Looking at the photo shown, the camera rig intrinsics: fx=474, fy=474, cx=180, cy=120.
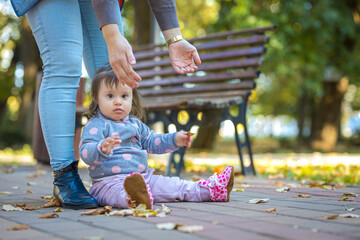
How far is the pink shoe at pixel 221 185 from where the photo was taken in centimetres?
287

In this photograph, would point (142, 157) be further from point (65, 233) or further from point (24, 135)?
point (24, 135)

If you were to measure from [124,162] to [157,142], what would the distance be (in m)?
0.29

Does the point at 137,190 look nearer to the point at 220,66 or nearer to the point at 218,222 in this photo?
the point at 218,222

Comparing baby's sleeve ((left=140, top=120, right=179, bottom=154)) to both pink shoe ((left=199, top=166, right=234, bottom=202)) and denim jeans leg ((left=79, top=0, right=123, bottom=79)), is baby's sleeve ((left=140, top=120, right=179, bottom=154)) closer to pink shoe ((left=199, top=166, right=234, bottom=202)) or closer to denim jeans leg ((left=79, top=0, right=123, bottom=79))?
pink shoe ((left=199, top=166, right=234, bottom=202))

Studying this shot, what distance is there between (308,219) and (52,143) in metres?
1.51

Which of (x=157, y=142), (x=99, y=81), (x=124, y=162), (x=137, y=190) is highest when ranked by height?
(x=99, y=81)

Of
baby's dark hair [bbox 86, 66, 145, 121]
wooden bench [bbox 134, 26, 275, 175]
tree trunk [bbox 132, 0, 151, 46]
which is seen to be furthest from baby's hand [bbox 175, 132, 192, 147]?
tree trunk [bbox 132, 0, 151, 46]

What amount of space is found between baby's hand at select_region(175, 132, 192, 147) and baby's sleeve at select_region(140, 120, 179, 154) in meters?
0.06

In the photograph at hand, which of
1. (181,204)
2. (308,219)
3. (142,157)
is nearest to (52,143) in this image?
(142,157)

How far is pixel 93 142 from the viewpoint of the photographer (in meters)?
2.76

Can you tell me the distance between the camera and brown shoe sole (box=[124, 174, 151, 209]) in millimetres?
2471

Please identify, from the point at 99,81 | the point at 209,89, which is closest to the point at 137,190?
the point at 99,81

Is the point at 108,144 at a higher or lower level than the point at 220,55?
lower

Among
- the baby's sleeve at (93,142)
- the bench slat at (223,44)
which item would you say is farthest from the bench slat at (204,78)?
the baby's sleeve at (93,142)
